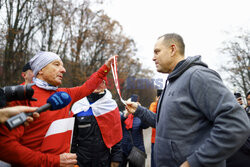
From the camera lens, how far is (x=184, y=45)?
252cm

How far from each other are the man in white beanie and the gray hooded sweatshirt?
100cm

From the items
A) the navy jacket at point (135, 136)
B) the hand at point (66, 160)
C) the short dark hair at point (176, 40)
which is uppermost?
the short dark hair at point (176, 40)

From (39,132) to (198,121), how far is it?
1609 millimetres

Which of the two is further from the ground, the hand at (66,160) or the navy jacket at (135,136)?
the hand at (66,160)

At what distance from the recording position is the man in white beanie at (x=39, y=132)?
161 centimetres

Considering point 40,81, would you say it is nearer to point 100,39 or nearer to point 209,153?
point 209,153

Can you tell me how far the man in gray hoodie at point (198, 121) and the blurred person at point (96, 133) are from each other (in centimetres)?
158

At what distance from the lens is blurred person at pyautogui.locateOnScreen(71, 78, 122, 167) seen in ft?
10.7

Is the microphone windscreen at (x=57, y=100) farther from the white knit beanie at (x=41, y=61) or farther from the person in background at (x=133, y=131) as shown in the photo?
the person in background at (x=133, y=131)

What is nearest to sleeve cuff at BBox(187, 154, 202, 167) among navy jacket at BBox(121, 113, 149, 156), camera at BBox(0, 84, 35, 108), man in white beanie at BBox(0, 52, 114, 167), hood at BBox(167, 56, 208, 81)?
hood at BBox(167, 56, 208, 81)

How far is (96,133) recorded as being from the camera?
338 centimetres

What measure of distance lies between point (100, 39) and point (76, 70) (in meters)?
5.76

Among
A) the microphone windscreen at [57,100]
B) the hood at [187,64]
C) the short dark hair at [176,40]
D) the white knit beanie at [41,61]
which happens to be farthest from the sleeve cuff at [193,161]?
the white knit beanie at [41,61]

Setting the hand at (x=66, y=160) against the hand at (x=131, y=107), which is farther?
the hand at (x=131, y=107)
